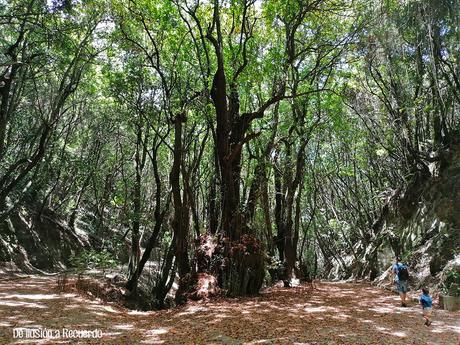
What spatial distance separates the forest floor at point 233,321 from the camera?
714 cm

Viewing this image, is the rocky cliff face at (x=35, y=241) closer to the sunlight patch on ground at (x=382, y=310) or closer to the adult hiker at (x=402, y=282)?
the sunlight patch on ground at (x=382, y=310)

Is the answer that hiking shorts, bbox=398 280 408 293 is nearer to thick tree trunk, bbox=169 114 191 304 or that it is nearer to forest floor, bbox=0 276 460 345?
forest floor, bbox=0 276 460 345

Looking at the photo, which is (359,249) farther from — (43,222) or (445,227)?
(43,222)

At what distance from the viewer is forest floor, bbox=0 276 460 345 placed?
23.4ft

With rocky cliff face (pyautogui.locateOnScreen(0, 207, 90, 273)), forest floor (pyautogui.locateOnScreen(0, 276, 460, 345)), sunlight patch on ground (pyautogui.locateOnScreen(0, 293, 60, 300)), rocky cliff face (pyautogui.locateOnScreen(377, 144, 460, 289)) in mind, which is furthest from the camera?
rocky cliff face (pyautogui.locateOnScreen(0, 207, 90, 273))

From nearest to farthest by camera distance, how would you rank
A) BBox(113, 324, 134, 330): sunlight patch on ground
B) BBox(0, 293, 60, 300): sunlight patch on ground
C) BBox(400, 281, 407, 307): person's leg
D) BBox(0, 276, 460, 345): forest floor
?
BBox(0, 276, 460, 345): forest floor < BBox(113, 324, 134, 330): sunlight patch on ground < BBox(0, 293, 60, 300): sunlight patch on ground < BBox(400, 281, 407, 307): person's leg

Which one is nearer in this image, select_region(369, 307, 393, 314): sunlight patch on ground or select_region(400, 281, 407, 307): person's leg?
select_region(369, 307, 393, 314): sunlight patch on ground

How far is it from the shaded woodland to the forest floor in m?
1.93

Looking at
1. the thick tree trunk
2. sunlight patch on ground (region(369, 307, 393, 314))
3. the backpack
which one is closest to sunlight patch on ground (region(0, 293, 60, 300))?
the thick tree trunk

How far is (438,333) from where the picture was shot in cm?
796

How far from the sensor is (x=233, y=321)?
28.0 feet

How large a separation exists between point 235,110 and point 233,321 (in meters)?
7.27

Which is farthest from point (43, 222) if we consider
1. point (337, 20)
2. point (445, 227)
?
point (445, 227)

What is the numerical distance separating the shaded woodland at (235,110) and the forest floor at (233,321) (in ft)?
6.34
